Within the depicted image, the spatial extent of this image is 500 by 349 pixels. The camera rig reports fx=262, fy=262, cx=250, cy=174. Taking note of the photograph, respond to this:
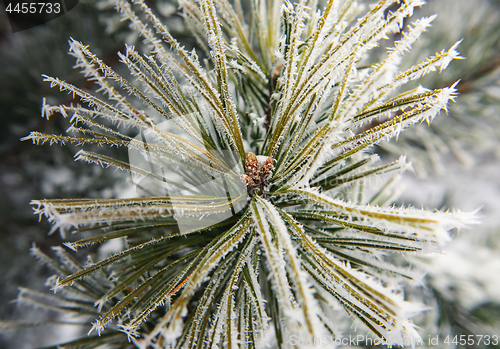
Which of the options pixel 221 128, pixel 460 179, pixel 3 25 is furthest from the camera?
pixel 460 179

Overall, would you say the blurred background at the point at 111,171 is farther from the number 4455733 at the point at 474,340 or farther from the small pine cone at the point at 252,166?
the small pine cone at the point at 252,166

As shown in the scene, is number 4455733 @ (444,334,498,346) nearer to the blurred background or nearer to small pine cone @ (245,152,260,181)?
the blurred background

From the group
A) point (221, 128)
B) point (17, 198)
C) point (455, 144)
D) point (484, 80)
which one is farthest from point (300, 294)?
point (17, 198)

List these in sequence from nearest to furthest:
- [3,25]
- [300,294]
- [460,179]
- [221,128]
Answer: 1. [300,294]
2. [221,128]
3. [3,25]
4. [460,179]

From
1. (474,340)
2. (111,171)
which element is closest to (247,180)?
(111,171)

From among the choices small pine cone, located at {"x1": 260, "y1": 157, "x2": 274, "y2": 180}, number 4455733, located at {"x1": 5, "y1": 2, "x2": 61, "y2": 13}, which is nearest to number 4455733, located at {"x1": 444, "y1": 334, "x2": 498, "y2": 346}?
small pine cone, located at {"x1": 260, "y1": 157, "x2": 274, "y2": 180}

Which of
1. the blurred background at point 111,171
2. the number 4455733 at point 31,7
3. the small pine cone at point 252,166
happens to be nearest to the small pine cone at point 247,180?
the small pine cone at point 252,166

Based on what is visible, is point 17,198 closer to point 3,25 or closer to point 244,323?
point 3,25

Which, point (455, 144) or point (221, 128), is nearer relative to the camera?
point (221, 128)
